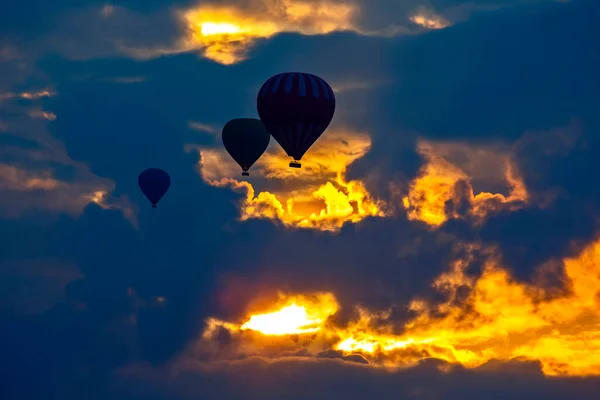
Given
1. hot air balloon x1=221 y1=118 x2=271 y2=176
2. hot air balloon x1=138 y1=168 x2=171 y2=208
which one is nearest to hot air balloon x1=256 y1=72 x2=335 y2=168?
hot air balloon x1=221 y1=118 x2=271 y2=176

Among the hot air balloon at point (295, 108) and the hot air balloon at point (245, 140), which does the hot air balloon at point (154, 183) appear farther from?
the hot air balloon at point (295, 108)

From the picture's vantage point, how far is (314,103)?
133875 mm

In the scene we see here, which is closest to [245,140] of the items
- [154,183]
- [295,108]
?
[295,108]

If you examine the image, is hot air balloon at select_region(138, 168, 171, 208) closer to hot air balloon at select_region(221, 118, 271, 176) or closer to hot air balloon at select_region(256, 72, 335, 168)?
hot air balloon at select_region(221, 118, 271, 176)

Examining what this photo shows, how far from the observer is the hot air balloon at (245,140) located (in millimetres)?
151250

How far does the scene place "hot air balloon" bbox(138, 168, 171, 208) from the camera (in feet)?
547

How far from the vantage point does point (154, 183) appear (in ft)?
550

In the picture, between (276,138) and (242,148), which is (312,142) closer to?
(276,138)

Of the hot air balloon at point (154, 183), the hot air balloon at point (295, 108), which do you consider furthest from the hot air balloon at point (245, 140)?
the hot air balloon at point (154, 183)

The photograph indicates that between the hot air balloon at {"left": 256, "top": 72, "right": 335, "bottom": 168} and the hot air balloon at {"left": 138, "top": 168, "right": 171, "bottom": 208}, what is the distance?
3387 cm

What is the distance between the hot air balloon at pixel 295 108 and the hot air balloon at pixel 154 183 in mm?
33873

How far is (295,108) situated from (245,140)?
1870 cm

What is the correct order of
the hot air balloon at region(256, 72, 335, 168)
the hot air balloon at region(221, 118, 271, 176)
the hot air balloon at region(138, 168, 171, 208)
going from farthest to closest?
the hot air balloon at region(138, 168, 171, 208) < the hot air balloon at region(221, 118, 271, 176) < the hot air balloon at region(256, 72, 335, 168)

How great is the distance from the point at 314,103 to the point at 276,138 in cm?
622
